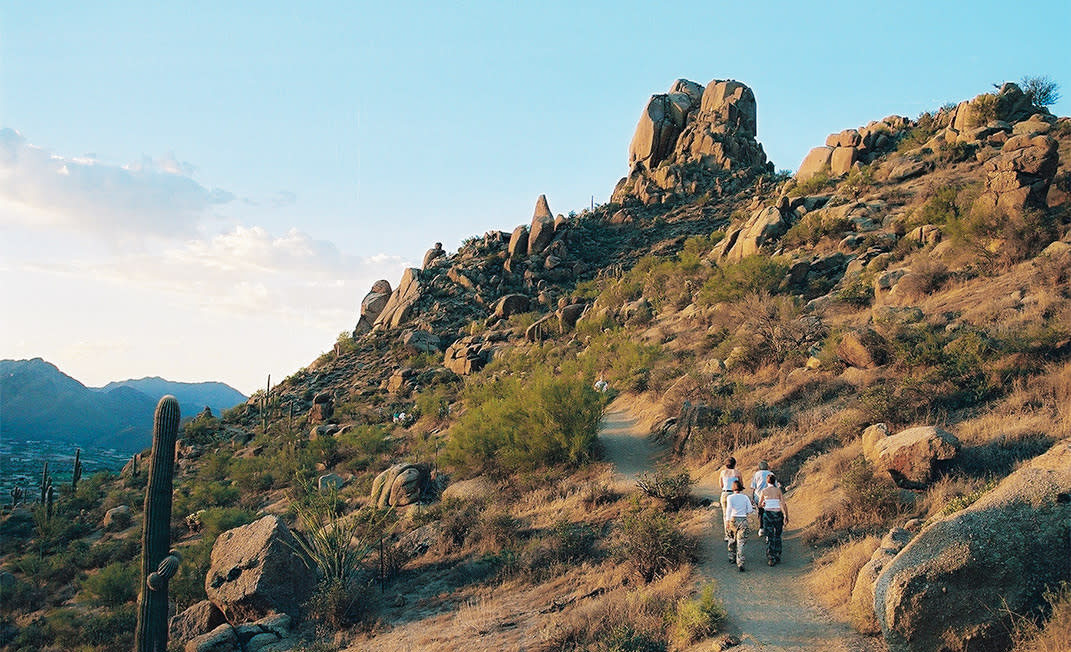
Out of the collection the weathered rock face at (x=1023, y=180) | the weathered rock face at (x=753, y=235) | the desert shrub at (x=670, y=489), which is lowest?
the desert shrub at (x=670, y=489)

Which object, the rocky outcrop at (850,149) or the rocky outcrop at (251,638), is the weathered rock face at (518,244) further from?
the rocky outcrop at (251,638)

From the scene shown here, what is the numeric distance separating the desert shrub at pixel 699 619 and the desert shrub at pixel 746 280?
17465 millimetres

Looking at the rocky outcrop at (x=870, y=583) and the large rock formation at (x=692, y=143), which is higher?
the large rock formation at (x=692, y=143)

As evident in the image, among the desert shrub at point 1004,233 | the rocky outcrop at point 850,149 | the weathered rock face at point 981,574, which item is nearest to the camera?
the weathered rock face at point 981,574

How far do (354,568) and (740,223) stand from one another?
29321 millimetres

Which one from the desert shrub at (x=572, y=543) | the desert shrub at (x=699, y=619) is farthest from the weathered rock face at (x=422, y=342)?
the desert shrub at (x=699, y=619)

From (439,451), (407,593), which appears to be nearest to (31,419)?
(439,451)

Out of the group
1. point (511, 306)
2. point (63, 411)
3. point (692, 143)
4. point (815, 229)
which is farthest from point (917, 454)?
point (63, 411)

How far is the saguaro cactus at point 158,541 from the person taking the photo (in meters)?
12.5

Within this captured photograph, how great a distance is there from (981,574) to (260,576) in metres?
12.0

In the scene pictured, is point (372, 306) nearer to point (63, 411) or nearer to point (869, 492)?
point (869, 492)

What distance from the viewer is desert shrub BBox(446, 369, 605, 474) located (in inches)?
691

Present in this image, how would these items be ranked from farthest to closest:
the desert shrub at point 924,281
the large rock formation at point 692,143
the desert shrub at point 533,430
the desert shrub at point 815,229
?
1. the large rock formation at point 692,143
2. the desert shrub at point 815,229
3. the desert shrub at point 924,281
4. the desert shrub at point 533,430

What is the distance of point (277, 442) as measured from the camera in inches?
1178
